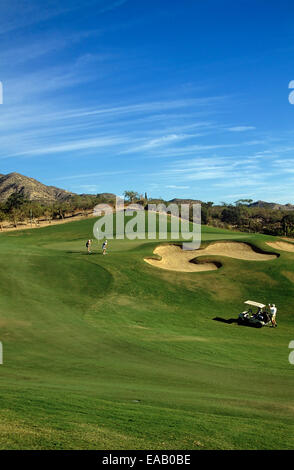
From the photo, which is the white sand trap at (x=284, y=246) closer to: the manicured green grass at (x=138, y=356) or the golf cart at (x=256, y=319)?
the manicured green grass at (x=138, y=356)

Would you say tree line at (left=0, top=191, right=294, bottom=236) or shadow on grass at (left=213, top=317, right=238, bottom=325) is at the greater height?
tree line at (left=0, top=191, right=294, bottom=236)

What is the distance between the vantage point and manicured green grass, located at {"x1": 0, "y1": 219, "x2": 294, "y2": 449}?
29.5 feet

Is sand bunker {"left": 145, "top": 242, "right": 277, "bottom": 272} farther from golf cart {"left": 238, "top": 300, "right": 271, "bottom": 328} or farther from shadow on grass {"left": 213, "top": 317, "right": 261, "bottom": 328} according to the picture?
golf cart {"left": 238, "top": 300, "right": 271, "bottom": 328}

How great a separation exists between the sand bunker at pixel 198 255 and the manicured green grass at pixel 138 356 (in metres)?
1.78

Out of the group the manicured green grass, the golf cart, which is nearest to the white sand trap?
the manicured green grass

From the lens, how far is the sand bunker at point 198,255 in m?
35.7

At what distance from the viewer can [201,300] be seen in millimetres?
28531

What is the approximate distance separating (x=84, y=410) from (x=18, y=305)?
1508 centimetres

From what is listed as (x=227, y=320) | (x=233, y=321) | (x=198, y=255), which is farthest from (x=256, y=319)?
(x=198, y=255)

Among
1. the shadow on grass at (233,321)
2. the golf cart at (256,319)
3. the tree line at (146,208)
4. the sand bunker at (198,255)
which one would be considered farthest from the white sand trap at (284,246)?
the tree line at (146,208)

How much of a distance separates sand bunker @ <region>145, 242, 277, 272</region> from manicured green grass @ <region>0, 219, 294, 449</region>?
1.78 m

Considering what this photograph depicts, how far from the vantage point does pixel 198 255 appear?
1516 inches

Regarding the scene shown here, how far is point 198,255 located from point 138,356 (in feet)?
74.5
